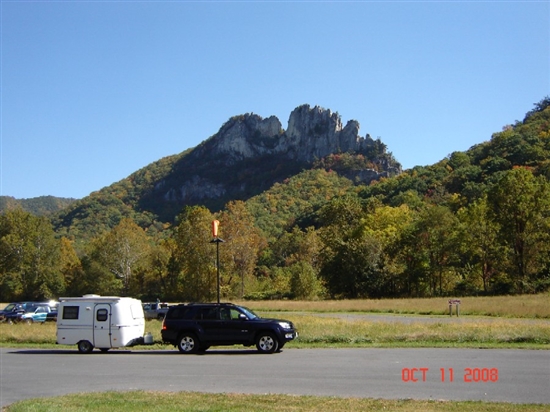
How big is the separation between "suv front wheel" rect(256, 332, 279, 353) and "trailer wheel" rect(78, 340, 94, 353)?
287 inches

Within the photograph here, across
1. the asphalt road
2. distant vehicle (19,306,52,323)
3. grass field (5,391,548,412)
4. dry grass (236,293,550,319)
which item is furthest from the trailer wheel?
dry grass (236,293,550,319)

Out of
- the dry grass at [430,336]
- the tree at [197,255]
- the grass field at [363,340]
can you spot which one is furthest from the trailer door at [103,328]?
the tree at [197,255]

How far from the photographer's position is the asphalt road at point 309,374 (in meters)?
13.2

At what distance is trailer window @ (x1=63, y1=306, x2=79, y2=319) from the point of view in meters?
24.7

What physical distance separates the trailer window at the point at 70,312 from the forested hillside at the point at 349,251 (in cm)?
4475

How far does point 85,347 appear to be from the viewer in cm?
2433

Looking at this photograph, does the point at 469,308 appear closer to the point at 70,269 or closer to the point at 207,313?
the point at 207,313

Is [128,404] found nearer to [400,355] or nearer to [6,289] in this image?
[400,355]

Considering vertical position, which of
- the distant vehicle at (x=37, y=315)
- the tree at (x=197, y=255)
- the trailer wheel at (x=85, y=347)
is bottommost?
the distant vehicle at (x=37, y=315)

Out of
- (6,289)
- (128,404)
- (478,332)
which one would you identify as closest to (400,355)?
(478,332)

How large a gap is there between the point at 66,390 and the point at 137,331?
10.3 m
